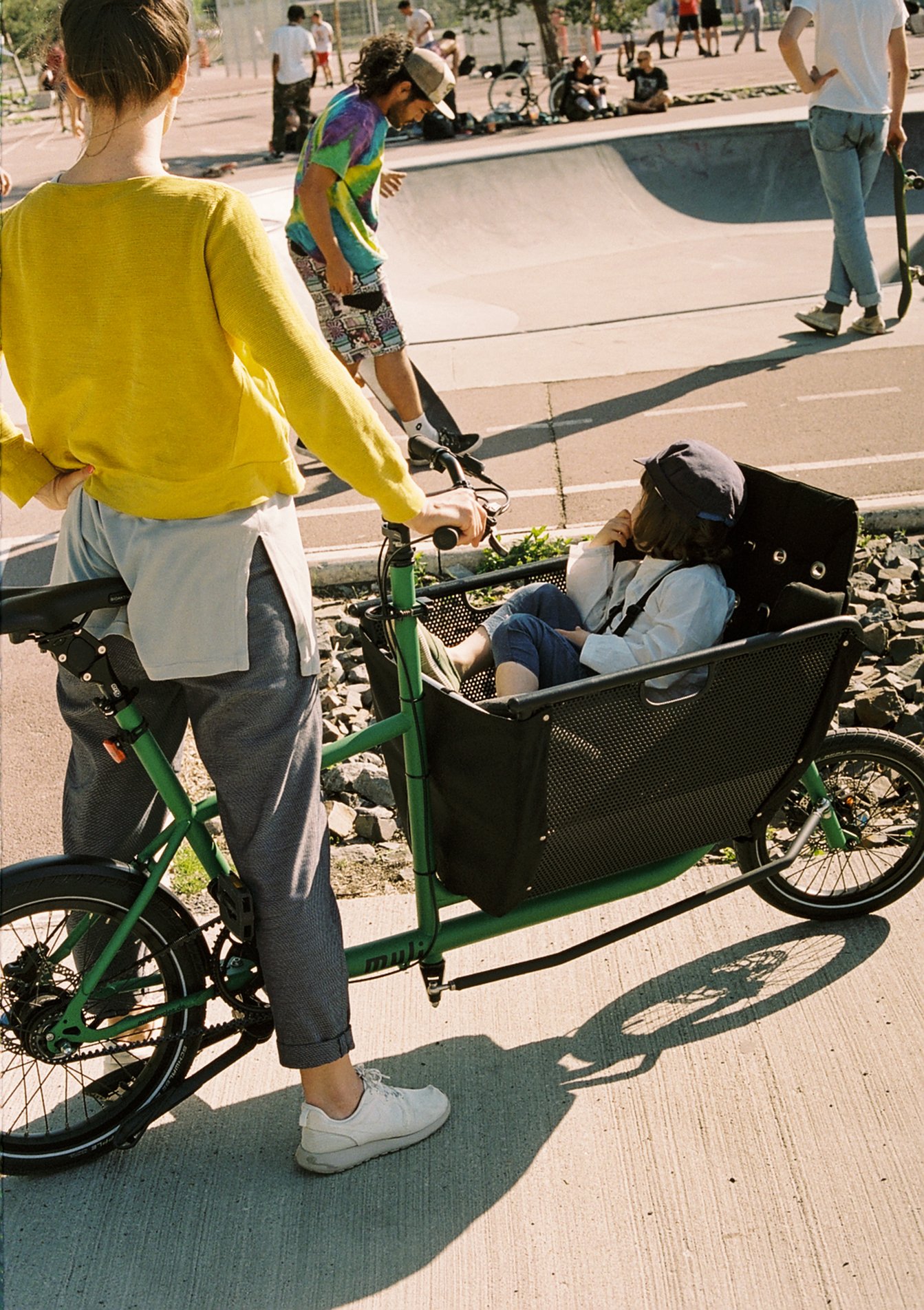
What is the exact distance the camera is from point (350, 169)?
19.1 ft

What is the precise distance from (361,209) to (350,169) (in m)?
0.23

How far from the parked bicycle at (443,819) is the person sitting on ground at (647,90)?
19463mm

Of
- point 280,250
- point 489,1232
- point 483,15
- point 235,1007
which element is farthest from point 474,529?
point 483,15

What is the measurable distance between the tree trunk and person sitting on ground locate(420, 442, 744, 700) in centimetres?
2247

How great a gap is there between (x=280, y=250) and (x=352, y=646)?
20.4ft

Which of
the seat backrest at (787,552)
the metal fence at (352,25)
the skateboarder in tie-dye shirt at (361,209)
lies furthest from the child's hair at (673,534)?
the metal fence at (352,25)

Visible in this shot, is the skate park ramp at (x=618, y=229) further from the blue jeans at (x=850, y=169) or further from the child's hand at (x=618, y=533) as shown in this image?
the child's hand at (x=618, y=533)

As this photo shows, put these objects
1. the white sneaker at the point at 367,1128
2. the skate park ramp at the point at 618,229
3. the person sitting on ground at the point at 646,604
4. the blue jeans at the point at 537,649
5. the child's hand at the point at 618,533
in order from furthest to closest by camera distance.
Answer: the skate park ramp at the point at 618,229 → the child's hand at the point at 618,533 → the blue jeans at the point at 537,649 → the person sitting on ground at the point at 646,604 → the white sneaker at the point at 367,1128

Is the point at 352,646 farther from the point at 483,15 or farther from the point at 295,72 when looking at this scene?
the point at 483,15

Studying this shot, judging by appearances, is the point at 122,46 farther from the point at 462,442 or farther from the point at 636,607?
the point at 462,442

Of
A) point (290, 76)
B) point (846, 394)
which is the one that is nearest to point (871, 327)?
point (846, 394)

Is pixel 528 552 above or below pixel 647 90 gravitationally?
below

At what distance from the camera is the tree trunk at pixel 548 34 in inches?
906

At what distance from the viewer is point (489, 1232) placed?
93.0 inches
